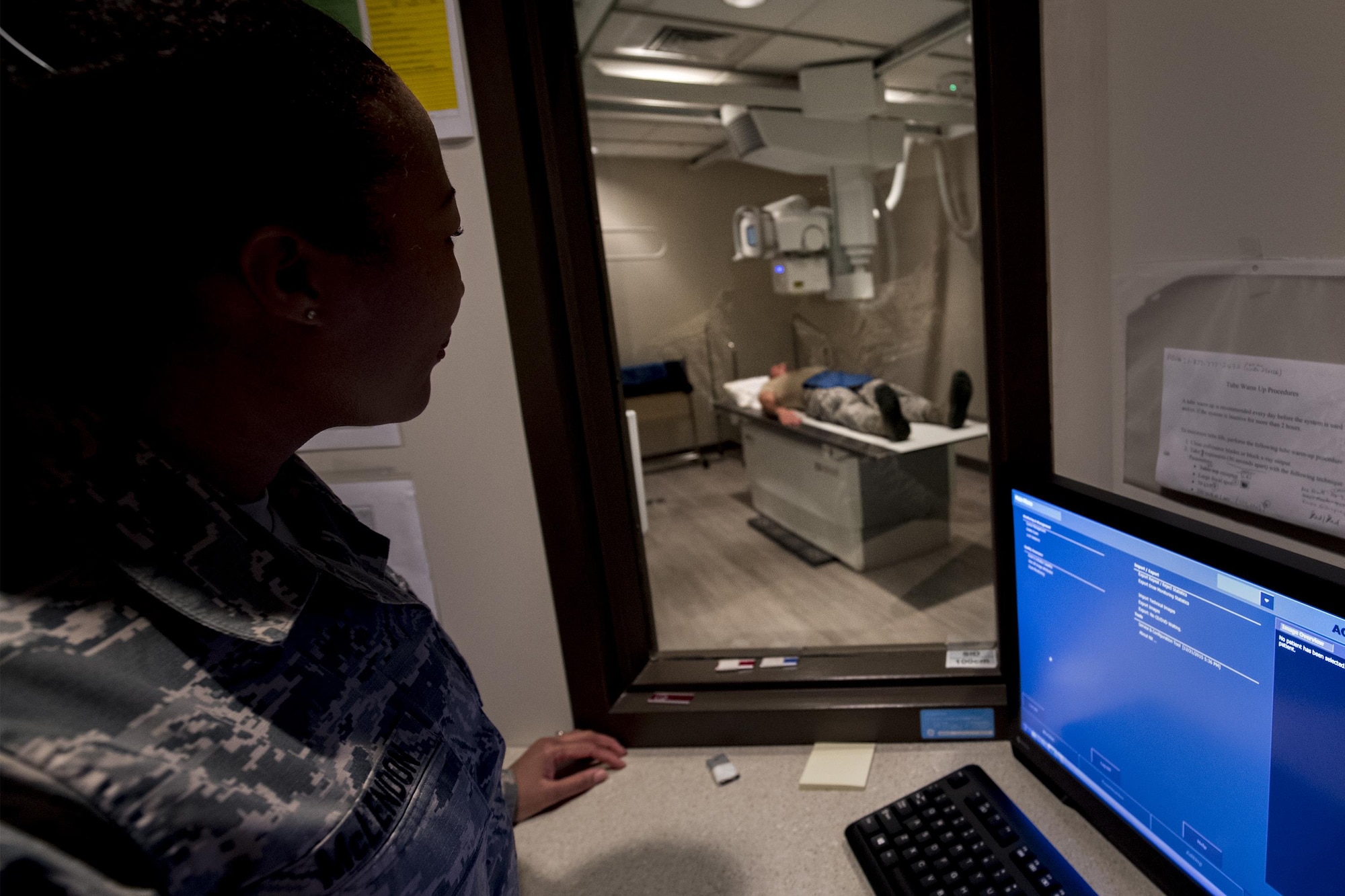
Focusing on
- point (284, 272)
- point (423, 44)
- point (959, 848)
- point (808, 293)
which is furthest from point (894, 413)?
point (284, 272)

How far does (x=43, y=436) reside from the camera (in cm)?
35

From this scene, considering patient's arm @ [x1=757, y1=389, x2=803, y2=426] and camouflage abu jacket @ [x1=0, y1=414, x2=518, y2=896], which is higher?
camouflage abu jacket @ [x1=0, y1=414, x2=518, y2=896]

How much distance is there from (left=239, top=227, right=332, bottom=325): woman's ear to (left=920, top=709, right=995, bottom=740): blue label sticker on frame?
84 centimetres

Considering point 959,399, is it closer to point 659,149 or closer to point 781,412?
point 781,412

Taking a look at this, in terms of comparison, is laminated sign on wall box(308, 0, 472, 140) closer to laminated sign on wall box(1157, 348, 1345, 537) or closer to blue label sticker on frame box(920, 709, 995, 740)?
laminated sign on wall box(1157, 348, 1345, 537)

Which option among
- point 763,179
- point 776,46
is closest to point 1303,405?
point 763,179

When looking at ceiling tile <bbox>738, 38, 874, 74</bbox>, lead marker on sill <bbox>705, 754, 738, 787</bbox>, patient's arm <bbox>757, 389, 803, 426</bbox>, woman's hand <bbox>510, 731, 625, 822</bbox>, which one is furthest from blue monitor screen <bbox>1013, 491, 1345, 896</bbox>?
ceiling tile <bbox>738, 38, 874, 74</bbox>

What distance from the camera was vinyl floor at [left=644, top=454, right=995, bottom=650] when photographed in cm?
214

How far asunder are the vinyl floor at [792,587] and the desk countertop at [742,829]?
102 cm

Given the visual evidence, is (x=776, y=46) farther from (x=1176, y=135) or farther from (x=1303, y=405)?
(x=1303, y=405)

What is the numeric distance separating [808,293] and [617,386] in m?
1.33

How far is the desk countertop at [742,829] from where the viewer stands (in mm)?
679

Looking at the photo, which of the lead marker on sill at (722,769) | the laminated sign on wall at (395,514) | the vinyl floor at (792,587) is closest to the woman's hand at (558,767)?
the lead marker on sill at (722,769)

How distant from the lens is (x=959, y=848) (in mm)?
642
